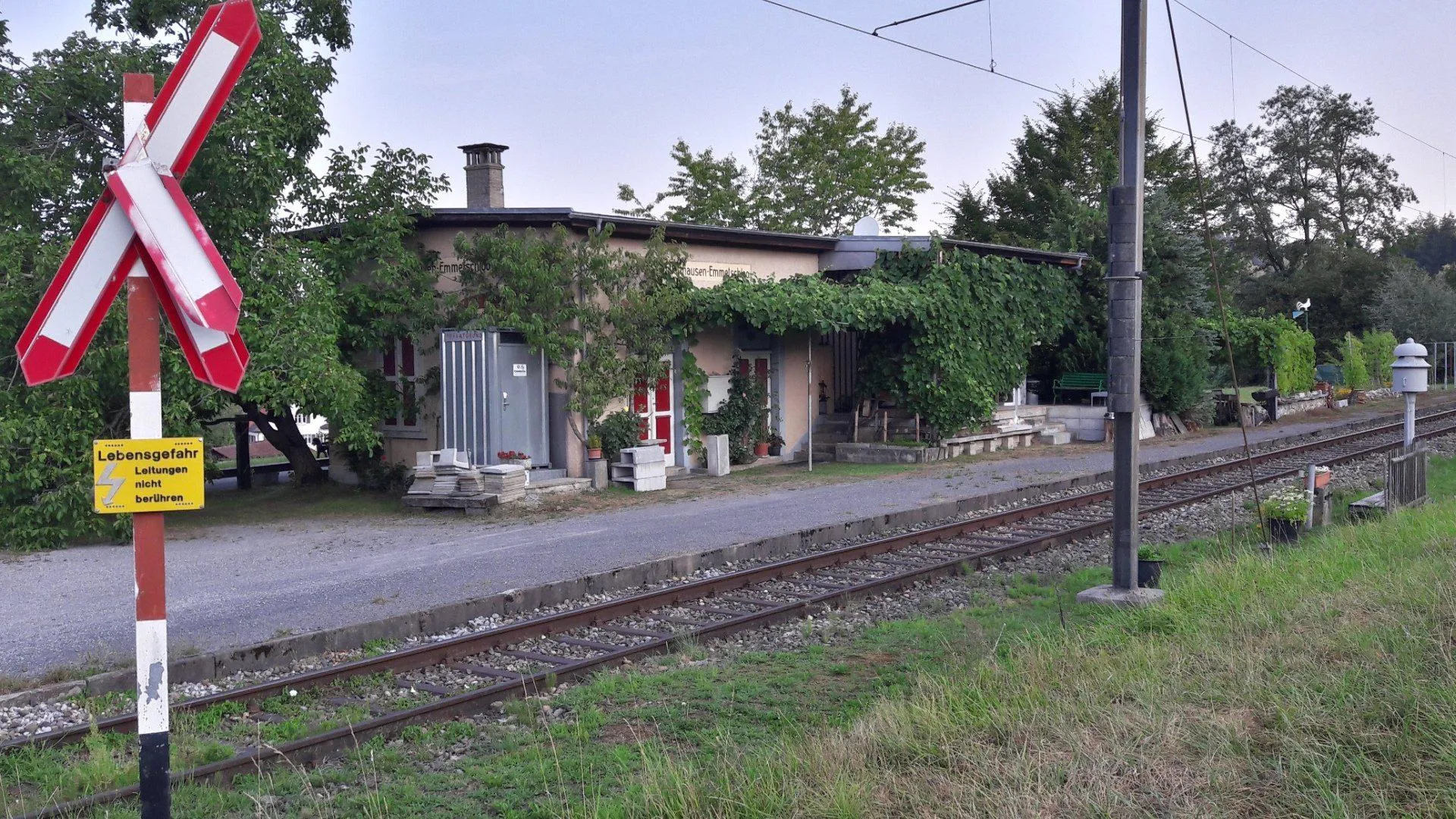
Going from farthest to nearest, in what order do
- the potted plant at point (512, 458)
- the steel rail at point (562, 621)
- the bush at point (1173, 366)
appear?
the bush at point (1173, 366) → the potted plant at point (512, 458) → the steel rail at point (562, 621)

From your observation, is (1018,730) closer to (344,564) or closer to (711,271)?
(344,564)

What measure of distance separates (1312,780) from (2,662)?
877 cm

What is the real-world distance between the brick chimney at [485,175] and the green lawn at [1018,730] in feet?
46.2

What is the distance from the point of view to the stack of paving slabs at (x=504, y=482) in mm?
16688

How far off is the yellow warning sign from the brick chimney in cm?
1766

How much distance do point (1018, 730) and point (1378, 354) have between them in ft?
145

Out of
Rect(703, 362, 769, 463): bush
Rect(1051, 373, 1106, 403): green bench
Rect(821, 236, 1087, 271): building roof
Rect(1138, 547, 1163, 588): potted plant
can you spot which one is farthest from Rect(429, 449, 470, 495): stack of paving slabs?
Rect(1051, 373, 1106, 403): green bench

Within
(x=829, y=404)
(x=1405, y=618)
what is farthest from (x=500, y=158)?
(x=1405, y=618)

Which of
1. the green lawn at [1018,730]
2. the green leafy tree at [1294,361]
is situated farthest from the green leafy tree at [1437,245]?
the green lawn at [1018,730]

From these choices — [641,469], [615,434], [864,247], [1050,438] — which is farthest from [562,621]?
[1050,438]

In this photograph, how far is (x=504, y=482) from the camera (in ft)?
54.9

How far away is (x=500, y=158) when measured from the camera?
21.0 m

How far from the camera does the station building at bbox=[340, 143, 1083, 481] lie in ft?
57.7

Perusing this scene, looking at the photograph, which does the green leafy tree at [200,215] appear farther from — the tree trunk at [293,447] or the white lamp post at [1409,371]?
the white lamp post at [1409,371]
